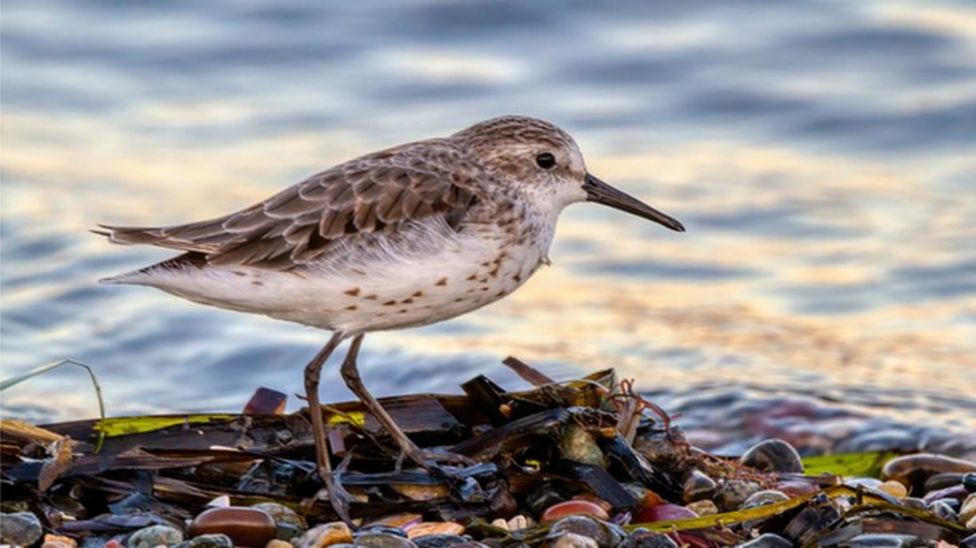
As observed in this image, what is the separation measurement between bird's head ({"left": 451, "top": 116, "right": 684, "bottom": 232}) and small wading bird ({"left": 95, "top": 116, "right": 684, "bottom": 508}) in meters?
0.07

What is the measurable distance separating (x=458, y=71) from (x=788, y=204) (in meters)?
3.28

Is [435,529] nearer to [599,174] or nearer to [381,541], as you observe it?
[381,541]

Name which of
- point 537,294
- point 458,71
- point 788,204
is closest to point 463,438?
point 537,294

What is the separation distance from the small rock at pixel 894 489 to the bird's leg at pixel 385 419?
1.71m

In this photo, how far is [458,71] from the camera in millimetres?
13398

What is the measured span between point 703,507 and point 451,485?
837mm

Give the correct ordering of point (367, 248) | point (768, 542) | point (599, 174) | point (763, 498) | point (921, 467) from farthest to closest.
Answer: point (599, 174), point (921, 467), point (367, 248), point (763, 498), point (768, 542)

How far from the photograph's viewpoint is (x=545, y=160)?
631 cm

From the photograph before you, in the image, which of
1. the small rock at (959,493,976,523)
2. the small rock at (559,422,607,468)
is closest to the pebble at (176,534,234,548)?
the small rock at (559,422,607,468)

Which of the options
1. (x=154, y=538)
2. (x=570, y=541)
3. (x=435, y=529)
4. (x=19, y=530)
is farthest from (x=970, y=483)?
(x=19, y=530)

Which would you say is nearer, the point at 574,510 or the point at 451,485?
the point at 574,510

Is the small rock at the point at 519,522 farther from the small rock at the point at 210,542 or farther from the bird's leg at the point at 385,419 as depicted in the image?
the small rock at the point at 210,542

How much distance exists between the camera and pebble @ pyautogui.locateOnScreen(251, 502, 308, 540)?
527 centimetres

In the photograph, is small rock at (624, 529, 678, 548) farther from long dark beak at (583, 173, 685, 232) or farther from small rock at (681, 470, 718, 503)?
long dark beak at (583, 173, 685, 232)
